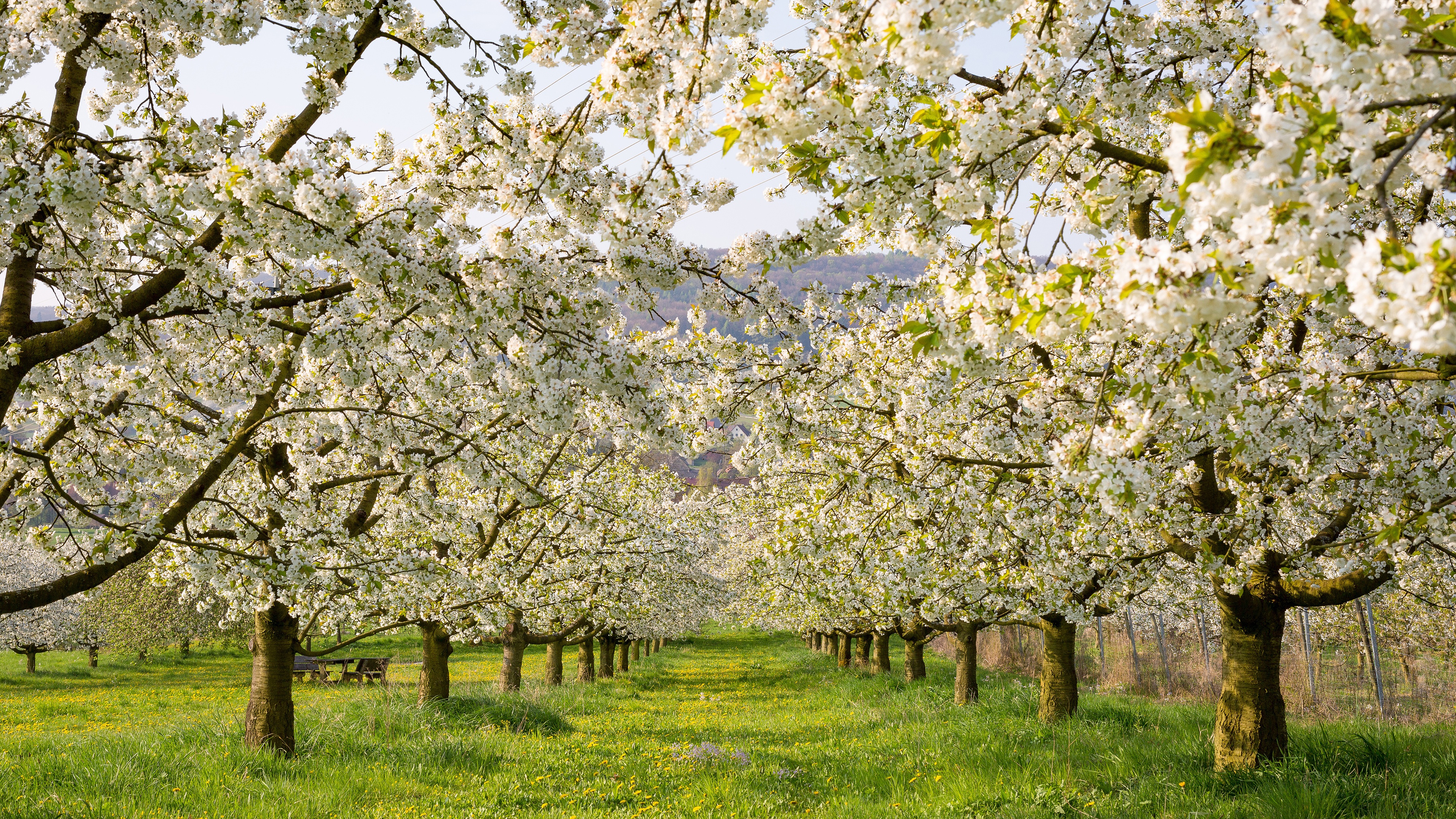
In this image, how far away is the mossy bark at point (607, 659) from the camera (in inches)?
1064

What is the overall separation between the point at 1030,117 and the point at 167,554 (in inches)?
348

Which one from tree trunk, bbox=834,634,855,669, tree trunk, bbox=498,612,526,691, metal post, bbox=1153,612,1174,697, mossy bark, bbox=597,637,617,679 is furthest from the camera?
tree trunk, bbox=834,634,855,669

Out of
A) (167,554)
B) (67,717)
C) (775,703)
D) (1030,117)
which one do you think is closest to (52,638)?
(67,717)

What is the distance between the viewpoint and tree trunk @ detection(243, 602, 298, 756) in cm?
954

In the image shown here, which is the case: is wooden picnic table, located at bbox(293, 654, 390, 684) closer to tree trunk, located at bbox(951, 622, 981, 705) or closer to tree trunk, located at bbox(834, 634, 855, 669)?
tree trunk, located at bbox(834, 634, 855, 669)

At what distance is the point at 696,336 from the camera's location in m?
8.30

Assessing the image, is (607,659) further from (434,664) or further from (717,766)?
(717,766)

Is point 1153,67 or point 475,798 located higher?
point 1153,67

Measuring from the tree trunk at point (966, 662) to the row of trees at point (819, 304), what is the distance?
16.2 ft

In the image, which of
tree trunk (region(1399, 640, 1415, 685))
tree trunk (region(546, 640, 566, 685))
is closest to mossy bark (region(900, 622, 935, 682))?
tree trunk (region(546, 640, 566, 685))

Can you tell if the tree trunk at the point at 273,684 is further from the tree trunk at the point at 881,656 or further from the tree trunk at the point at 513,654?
the tree trunk at the point at 881,656

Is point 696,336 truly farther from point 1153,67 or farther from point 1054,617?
point 1054,617

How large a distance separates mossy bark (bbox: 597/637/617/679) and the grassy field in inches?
401

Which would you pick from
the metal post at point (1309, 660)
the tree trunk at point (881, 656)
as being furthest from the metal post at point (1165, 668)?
the tree trunk at point (881, 656)
